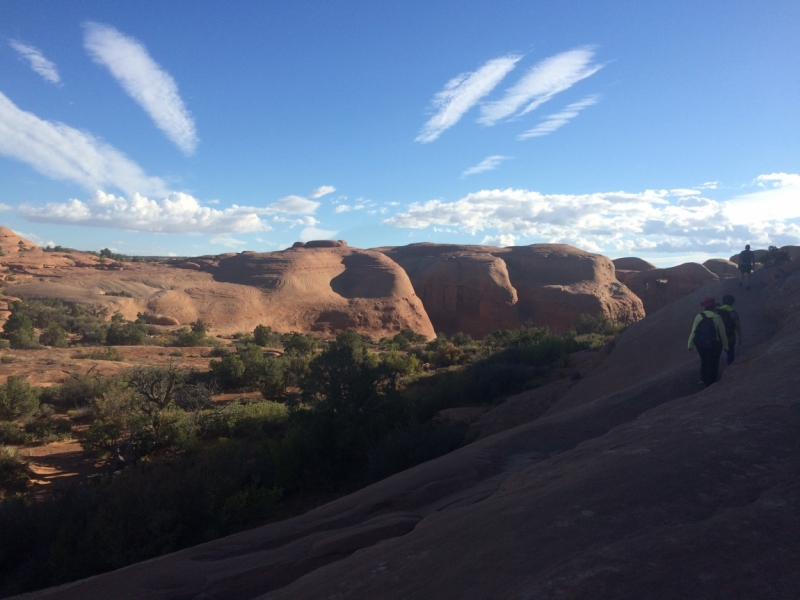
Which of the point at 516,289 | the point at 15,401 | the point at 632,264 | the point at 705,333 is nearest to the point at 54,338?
the point at 15,401

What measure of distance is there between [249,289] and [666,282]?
35.8m

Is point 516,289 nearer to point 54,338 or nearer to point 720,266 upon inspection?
point 720,266

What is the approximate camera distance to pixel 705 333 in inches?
302

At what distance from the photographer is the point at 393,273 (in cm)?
4353

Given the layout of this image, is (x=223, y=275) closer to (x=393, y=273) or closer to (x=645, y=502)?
(x=393, y=273)

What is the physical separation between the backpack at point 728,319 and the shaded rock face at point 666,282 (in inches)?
1468

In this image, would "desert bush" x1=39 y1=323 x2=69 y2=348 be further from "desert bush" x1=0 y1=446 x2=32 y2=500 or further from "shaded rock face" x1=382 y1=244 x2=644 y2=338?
"shaded rock face" x1=382 y1=244 x2=644 y2=338

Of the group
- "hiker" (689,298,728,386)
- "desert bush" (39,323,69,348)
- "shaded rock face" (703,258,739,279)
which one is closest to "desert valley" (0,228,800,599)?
"desert bush" (39,323,69,348)

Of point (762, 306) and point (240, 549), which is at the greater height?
point (762, 306)

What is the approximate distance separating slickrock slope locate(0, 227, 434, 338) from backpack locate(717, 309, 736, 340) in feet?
99.2

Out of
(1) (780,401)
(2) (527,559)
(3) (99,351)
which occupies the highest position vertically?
(1) (780,401)

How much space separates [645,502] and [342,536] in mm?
2413

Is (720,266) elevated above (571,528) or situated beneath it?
elevated above

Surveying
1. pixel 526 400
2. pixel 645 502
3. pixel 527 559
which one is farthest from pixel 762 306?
pixel 527 559
